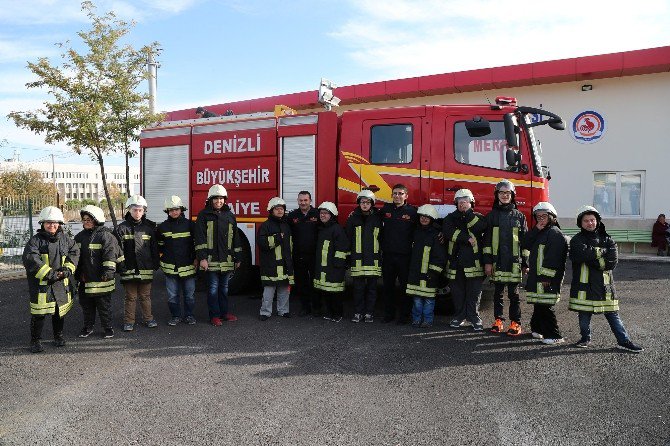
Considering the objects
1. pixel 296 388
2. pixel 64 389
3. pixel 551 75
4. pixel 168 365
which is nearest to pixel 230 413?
pixel 296 388

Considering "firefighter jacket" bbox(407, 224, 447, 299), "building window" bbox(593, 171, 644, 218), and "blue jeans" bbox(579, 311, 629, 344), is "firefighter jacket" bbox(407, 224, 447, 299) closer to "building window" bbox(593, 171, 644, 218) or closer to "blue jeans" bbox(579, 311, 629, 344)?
"blue jeans" bbox(579, 311, 629, 344)

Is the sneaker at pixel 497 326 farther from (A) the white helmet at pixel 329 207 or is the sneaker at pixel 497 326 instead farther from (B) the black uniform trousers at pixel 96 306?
(B) the black uniform trousers at pixel 96 306

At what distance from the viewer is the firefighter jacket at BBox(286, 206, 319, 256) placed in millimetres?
6402

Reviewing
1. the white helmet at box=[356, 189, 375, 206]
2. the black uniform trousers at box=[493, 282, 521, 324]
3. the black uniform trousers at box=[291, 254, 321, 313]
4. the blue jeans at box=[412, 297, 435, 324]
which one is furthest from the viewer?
the black uniform trousers at box=[291, 254, 321, 313]

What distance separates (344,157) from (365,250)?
4.80 feet

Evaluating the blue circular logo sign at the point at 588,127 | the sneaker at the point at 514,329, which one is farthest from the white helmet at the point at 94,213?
the blue circular logo sign at the point at 588,127


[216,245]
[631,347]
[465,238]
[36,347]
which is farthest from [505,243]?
[36,347]

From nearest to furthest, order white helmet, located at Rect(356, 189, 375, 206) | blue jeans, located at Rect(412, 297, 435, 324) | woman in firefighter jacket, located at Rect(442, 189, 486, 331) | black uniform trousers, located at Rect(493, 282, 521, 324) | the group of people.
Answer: the group of people, black uniform trousers, located at Rect(493, 282, 521, 324), woman in firefighter jacket, located at Rect(442, 189, 486, 331), blue jeans, located at Rect(412, 297, 435, 324), white helmet, located at Rect(356, 189, 375, 206)

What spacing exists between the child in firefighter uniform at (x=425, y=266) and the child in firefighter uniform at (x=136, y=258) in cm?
314

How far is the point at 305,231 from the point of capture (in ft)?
21.1

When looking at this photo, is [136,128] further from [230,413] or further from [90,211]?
[230,413]

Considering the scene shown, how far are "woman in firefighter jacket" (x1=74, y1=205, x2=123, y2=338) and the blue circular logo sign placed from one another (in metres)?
13.1

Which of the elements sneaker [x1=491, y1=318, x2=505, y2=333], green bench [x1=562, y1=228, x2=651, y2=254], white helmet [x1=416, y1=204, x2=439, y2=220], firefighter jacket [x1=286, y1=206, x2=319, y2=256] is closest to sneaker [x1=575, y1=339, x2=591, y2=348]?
sneaker [x1=491, y1=318, x2=505, y2=333]

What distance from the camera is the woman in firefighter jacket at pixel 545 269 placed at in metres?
5.13
